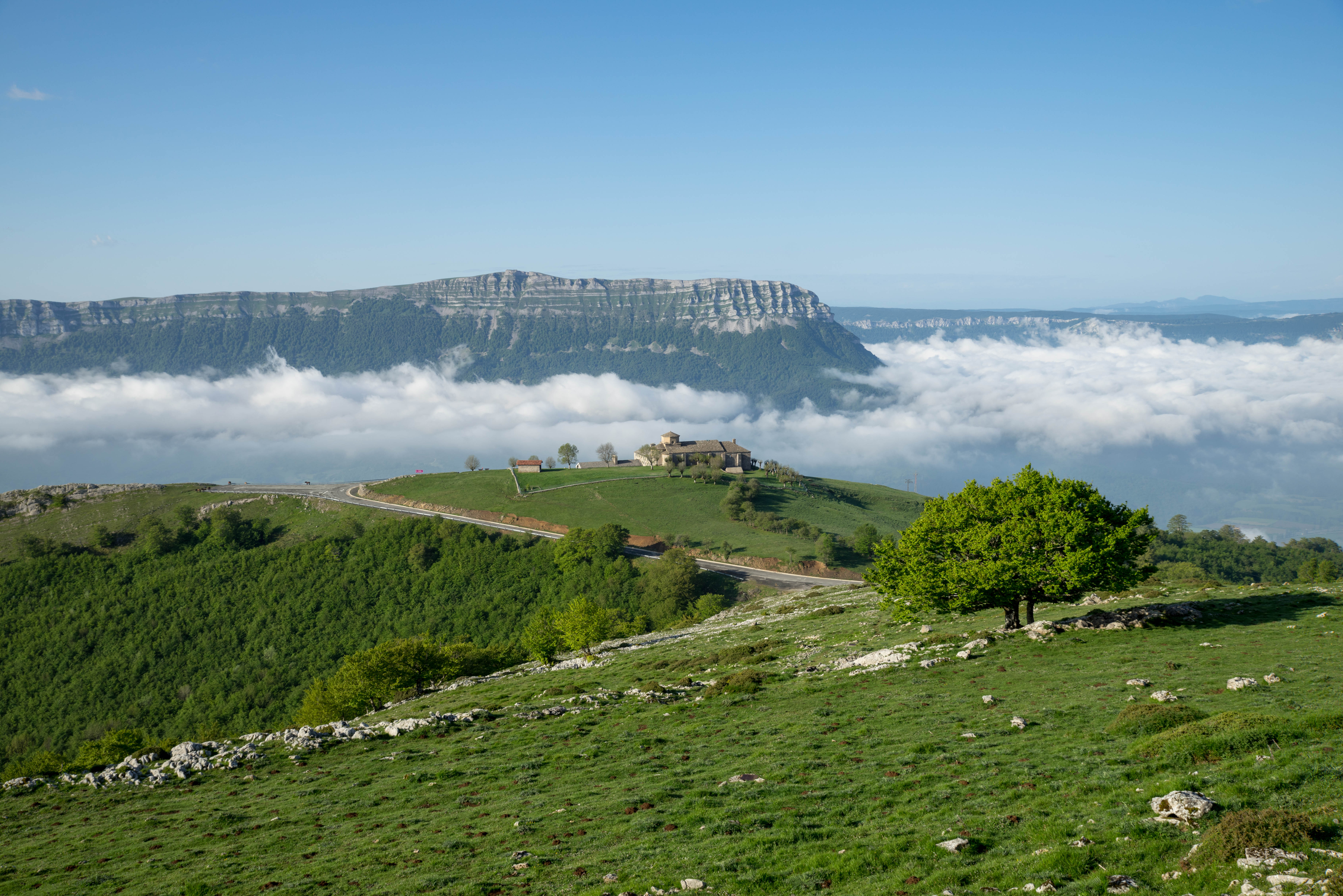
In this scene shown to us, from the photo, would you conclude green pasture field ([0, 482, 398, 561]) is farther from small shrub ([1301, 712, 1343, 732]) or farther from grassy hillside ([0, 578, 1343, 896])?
small shrub ([1301, 712, 1343, 732])

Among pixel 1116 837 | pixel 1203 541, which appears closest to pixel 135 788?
pixel 1116 837

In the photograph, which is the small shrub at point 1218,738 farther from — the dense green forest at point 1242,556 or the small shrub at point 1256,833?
the dense green forest at point 1242,556

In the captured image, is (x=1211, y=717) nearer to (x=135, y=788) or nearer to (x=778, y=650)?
(x=778, y=650)

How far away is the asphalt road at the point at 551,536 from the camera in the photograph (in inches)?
4963

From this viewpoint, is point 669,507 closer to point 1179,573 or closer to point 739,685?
point 1179,573

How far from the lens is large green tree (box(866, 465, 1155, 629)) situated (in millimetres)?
46188

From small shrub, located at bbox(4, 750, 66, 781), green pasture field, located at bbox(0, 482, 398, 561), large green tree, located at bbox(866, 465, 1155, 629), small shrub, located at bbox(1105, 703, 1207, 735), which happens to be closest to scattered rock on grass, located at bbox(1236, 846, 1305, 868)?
small shrub, located at bbox(1105, 703, 1207, 735)

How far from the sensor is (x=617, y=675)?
196ft

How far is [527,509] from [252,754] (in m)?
131

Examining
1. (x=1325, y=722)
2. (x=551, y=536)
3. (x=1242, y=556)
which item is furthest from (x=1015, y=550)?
(x=1242, y=556)

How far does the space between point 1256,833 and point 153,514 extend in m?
217

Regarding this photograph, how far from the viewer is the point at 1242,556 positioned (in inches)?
6609

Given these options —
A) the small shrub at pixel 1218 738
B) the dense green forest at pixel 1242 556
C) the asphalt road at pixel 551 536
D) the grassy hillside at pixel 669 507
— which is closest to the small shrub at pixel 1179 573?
the dense green forest at pixel 1242 556

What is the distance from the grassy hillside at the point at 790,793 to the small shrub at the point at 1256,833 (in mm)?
188
